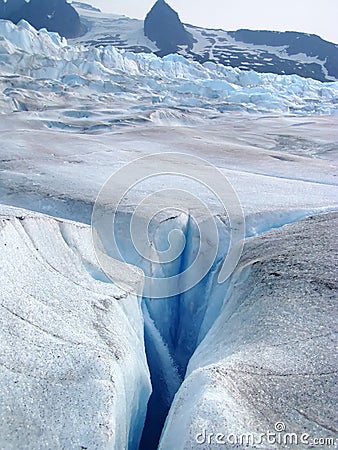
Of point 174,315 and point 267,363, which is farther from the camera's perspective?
point 174,315

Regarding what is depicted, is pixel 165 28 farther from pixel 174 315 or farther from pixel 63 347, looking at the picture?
pixel 63 347

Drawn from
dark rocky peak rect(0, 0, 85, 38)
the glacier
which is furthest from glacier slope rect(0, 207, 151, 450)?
dark rocky peak rect(0, 0, 85, 38)

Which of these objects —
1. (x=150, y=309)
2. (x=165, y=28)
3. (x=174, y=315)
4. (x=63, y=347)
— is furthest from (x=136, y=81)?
(x=165, y=28)

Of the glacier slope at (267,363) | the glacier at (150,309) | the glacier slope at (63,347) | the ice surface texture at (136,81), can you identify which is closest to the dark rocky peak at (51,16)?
the ice surface texture at (136,81)

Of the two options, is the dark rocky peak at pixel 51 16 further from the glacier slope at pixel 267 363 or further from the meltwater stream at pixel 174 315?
the glacier slope at pixel 267 363

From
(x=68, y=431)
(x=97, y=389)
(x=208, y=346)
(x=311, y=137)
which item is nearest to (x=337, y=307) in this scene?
(x=208, y=346)

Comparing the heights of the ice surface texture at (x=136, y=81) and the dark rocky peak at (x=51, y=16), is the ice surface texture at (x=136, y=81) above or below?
below
